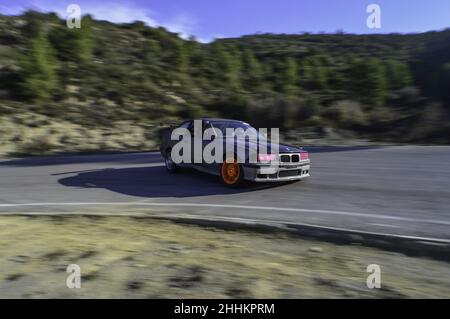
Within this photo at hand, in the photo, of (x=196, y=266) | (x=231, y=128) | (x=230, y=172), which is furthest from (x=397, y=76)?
(x=196, y=266)

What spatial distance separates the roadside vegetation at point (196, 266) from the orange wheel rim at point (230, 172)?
2969mm

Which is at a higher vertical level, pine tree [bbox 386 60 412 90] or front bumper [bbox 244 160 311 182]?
pine tree [bbox 386 60 412 90]

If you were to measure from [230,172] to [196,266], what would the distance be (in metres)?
4.92

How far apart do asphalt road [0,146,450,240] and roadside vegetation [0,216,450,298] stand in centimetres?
107

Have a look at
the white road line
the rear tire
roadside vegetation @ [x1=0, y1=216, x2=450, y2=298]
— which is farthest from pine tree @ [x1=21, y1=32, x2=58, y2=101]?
roadside vegetation @ [x1=0, y1=216, x2=450, y2=298]

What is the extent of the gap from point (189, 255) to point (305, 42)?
63.2 m

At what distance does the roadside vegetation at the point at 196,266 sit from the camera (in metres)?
4.19

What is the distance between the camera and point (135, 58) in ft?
127

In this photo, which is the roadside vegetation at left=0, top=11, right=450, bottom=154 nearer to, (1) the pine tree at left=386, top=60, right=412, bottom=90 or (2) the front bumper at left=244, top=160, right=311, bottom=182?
(1) the pine tree at left=386, top=60, right=412, bottom=90

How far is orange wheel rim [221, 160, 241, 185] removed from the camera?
9.54 meters

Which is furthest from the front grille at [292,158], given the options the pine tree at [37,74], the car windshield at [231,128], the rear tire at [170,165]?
the pine tree at [37,74]

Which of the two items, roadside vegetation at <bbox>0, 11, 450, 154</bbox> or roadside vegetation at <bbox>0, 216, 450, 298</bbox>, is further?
roadside vegetation at <bbox>0, 11, 450, 154</bbox>

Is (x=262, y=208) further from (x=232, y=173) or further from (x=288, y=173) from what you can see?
(x=232, y=173)
